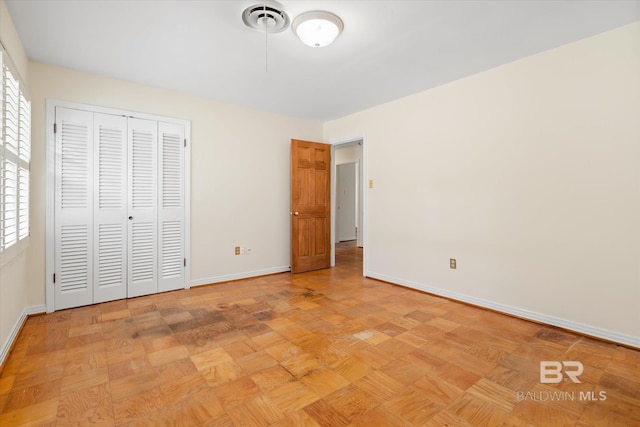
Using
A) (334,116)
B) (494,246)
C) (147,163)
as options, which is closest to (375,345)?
(494,246)

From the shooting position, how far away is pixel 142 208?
11.7 ft

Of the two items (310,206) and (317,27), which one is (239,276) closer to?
(310,206)

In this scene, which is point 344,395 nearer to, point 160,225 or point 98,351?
point 98,351

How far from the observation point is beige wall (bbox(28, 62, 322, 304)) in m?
2.99

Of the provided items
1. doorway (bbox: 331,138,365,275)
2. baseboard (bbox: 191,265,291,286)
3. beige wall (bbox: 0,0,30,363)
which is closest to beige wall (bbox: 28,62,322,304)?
baseboard (bbox: 191,265,291,286)

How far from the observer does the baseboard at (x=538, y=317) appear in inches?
92.4

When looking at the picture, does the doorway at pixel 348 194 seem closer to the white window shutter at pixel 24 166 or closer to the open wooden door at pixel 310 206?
the open wooden door at pixel 310 206

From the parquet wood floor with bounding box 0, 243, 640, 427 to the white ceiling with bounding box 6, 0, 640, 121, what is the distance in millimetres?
2477

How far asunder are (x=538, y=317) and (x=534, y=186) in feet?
3.98

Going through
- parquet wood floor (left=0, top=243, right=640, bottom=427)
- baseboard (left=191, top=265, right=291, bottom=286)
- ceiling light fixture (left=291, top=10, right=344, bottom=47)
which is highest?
ceiling light fixture (left=291, top=10, right=344, bottom=47)

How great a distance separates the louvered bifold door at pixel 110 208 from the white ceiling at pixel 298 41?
0.65 metres

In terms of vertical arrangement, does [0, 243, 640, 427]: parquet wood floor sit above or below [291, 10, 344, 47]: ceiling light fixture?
below

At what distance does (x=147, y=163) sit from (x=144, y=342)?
2106mm

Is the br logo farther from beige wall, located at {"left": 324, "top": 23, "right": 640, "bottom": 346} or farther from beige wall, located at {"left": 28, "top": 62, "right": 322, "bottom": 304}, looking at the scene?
beige wall, located at {"left": 28, "top": 62, "right": 322, "bottom": 304}
